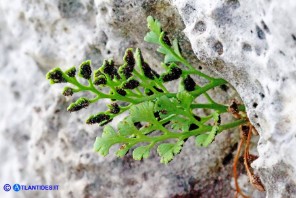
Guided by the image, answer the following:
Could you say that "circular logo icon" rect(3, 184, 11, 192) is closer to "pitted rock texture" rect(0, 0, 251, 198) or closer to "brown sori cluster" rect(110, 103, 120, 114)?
"pitted rock texture" rect(0, 0, 251, 198)

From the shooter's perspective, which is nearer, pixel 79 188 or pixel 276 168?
pixel 276 168

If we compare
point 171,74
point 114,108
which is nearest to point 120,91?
point 114,108

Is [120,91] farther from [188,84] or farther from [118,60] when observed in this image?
[118,60]

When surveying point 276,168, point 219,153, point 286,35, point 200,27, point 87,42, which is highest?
point 87,42

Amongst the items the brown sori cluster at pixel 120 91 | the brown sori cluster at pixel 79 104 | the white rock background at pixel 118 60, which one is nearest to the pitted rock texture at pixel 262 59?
the white rock background at pixel 118 60

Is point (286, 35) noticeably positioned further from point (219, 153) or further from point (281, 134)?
point (219, 153)

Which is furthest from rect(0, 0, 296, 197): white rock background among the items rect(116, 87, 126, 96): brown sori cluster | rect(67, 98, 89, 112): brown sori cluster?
rect(67, 98, 89, 112): brown sori cluster

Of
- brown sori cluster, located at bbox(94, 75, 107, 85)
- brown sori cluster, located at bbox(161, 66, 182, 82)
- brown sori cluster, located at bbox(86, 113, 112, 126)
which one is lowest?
brown sori cluster, located at bbox(86, 113, 112, 126)

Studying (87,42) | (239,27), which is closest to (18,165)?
(87,42)
